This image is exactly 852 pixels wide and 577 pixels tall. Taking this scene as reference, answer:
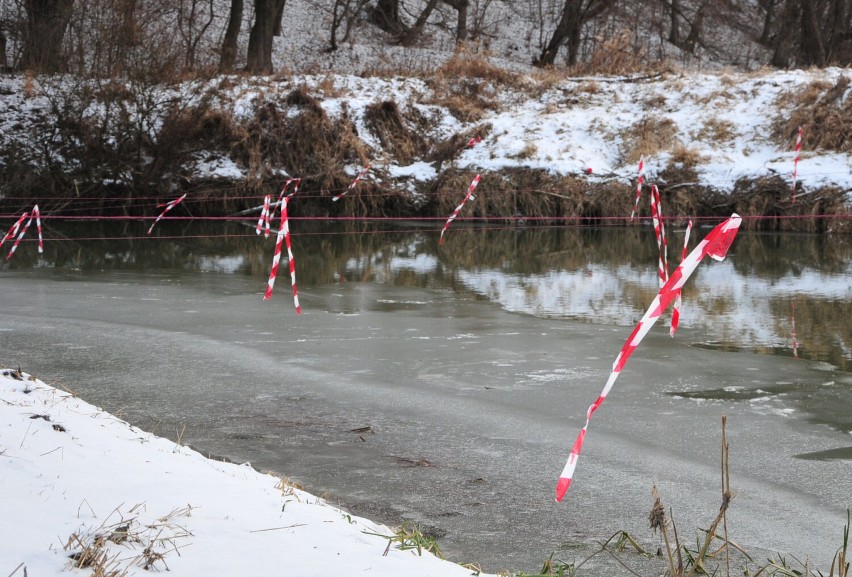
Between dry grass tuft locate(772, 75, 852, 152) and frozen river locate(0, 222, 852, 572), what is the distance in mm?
9933

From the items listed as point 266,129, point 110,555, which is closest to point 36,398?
point 110,555

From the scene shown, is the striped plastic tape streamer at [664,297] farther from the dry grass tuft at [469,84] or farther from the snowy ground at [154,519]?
the dry grass tuft at [469,84]

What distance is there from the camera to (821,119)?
2286 cm

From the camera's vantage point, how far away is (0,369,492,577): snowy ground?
309cm

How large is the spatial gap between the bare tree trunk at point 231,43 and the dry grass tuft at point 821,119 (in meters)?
13.1

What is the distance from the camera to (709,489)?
15.7 feet

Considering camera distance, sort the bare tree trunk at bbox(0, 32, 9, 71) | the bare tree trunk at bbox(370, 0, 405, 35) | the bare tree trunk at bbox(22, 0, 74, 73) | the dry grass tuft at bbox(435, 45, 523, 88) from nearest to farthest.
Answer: the bare tree trunk at bbox(22, 0, 74, 73) < the bare tree trunk at bbox(0, 32, 9, 71) < the dry grass tuft at bbox(435, 45, 523, 88) < the bare tree trunk at bbox(370, 0, 405, 35)

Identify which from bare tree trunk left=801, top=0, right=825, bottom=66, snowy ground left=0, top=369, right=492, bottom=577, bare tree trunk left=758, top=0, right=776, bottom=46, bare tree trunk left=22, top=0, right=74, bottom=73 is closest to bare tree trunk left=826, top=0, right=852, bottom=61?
bare tree trunk left=801, top=0, right=825, bottom=66

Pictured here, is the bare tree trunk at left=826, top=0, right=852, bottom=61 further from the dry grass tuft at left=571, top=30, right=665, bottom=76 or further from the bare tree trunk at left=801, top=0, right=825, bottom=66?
the dry grass tuft at left=571, top=30, right=665, bottom=76

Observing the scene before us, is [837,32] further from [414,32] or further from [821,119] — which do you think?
[821,119]

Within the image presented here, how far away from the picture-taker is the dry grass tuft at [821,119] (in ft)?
72.9

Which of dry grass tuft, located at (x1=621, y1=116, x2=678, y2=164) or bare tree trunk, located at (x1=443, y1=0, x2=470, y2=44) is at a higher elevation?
bare tree trunk, located at (x1=443, y1=0, x2=470, y2=44)

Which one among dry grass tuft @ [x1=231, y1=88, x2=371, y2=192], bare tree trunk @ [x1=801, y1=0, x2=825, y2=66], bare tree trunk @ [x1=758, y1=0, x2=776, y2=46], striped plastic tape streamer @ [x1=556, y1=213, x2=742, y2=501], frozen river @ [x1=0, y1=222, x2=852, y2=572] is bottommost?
frozen river @ [x1=0, y1=222, x2=852, y2=572]

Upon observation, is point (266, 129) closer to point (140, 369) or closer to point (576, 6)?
point (576, 6)
